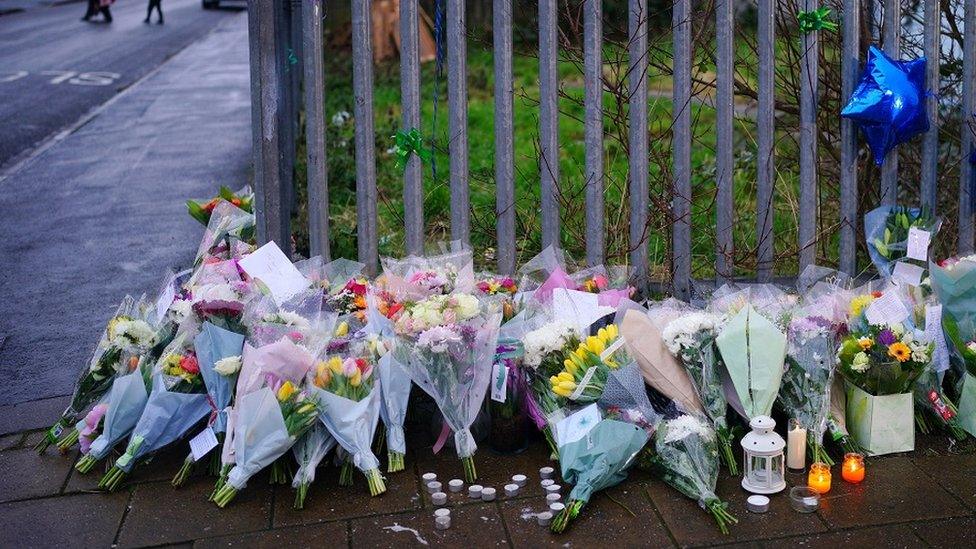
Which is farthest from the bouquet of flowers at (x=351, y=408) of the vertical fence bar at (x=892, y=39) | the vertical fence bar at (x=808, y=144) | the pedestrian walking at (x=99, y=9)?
the pedestrian walking at (x=99, y=9)

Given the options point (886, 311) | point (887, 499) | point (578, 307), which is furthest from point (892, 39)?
point (887, 499)

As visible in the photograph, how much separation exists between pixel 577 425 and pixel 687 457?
15.4 inches

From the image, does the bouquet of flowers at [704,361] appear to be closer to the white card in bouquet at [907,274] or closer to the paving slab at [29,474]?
the white card in bouquet at [907,274]

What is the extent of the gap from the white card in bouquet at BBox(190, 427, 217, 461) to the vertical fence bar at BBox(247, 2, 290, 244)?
1157 mm

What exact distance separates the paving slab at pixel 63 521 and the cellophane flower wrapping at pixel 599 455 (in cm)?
152

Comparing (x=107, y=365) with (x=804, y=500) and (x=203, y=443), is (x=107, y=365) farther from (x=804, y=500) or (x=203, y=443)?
(x=804, y=500)

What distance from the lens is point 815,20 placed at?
472 cm

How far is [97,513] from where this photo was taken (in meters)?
3.80

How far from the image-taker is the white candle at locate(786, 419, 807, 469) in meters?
3.97

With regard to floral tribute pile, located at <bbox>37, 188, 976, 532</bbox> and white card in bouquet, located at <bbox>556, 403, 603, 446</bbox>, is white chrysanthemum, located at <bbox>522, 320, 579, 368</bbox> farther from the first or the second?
white card in bouquet, located at <bbox>556, 403, 603, 446</bbox>

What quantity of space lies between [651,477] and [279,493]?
1.31 m

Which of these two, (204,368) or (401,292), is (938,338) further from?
(204,368)

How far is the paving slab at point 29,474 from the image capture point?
3.98 m

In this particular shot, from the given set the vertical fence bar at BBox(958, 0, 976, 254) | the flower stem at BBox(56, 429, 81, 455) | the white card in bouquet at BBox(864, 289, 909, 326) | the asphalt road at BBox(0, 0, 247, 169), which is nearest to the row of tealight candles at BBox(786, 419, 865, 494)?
the white card in bouquet at BBox(864, 289, 909, 326)
